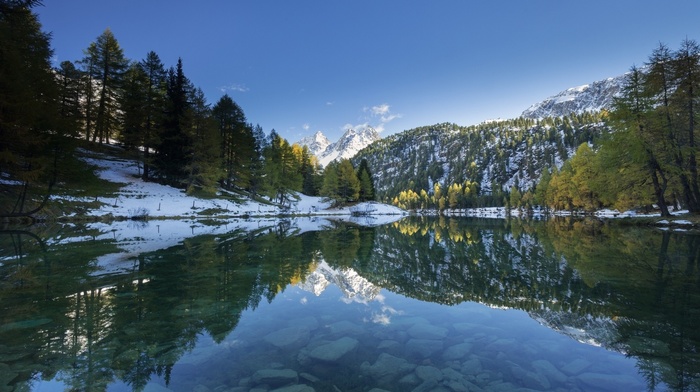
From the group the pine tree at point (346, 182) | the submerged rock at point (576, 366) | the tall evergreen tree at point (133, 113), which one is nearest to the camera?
the submerged rock at point (576, 366)

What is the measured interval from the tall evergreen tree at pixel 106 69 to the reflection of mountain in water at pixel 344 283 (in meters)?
47.8

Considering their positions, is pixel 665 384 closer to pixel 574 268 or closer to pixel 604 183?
pixel 574 268

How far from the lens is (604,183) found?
39.8 m

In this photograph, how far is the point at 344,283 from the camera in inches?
420

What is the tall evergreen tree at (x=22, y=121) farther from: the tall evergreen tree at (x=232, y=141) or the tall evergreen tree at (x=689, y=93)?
the tall evergreen tree at (x=689, y=93)

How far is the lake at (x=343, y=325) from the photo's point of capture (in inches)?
186

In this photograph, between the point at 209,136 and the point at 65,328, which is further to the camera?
the point at 209,136

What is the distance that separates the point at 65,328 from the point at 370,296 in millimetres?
7140

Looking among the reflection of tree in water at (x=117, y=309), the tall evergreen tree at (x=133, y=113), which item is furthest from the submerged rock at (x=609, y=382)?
the tall evergreen tree at (x=133, y=113)

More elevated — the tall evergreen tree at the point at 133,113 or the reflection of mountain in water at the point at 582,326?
the tall evergreen tree at the point at 133,113

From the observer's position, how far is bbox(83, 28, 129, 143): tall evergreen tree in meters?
45.1

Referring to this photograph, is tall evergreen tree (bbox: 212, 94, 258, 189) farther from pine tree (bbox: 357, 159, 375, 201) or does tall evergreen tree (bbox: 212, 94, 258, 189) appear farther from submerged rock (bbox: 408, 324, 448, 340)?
submerged rock (bbox: 408, 324, 448, 340)

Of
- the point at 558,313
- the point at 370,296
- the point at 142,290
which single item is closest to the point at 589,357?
the point at 558,313

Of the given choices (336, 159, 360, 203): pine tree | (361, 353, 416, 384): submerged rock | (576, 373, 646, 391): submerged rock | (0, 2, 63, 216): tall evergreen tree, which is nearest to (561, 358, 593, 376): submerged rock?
(576, 373, 646, 391): submerged rock
